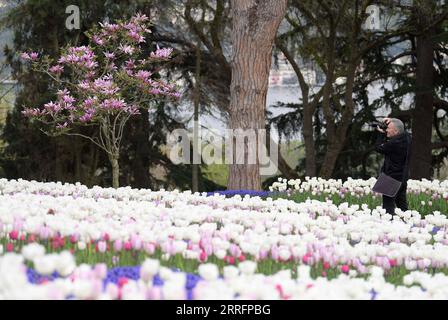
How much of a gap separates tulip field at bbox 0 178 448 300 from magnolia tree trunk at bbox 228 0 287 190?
4.69m

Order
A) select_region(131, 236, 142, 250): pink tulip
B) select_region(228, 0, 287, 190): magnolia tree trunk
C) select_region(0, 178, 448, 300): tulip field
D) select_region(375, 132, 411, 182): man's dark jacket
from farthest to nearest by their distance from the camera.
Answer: select_region(228, 0, 287, 190): magnolia tree trunk → select_region(375, 132, 411, 182): man's dark jacket → select_region(131, 236, 142, 250): pink tulip → select_region(0, 178, 448, 300): tulip field

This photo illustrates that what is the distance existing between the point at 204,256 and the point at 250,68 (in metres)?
9.10

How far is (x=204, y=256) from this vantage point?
4891mm

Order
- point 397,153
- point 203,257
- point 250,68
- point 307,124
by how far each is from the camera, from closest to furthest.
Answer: point 203,257 < point 397,153 < point 250,68 < point 307,124

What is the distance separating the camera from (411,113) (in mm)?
Result: 20969

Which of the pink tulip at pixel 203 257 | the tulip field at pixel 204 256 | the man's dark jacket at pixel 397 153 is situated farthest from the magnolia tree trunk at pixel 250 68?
the pink tulip at pixel 203 257

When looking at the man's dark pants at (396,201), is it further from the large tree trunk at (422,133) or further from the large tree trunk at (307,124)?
the large tree trunk at (307,124)

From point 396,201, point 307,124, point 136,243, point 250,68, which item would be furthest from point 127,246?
point 307,124

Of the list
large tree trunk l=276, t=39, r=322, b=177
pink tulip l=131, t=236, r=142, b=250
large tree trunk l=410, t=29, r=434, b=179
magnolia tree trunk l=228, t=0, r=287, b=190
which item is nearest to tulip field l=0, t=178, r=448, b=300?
pink tulip l=131, t=236, r=142, b=250

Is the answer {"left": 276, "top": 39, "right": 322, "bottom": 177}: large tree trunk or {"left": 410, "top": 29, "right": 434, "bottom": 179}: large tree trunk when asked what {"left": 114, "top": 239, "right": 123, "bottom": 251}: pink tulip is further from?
{"left": 276, "top": 39, "right": 322, "bottom": 177}: large tree trunk

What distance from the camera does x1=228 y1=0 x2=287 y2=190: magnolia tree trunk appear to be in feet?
44.3

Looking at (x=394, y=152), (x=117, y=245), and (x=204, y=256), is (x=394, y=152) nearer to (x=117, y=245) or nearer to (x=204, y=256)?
(x=204, y=256)

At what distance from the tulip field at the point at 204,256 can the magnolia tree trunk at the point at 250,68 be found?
185 inches

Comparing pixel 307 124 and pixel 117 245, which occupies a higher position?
pixel 307 124
